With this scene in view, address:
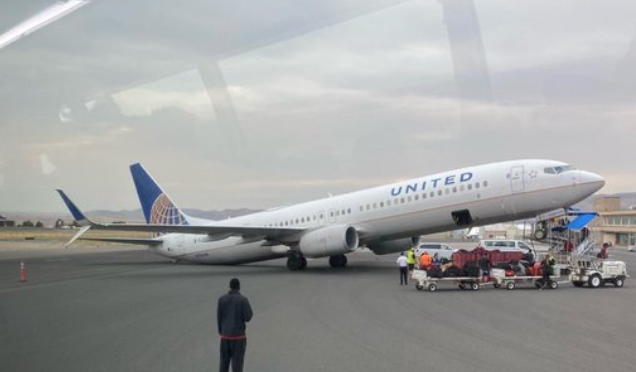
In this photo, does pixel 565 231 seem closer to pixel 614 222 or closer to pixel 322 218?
pixel 322 218

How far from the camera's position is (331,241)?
29.0 meters

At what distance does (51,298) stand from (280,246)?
1406 centimetres

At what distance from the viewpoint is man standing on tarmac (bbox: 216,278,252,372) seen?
852 cm

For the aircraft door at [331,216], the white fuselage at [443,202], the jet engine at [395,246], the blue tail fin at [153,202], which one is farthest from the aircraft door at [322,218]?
the blue tail fin at [153,202]

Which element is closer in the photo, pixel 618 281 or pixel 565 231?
pixel 618 281

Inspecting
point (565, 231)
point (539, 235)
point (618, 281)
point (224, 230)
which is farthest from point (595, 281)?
point (224, 230)

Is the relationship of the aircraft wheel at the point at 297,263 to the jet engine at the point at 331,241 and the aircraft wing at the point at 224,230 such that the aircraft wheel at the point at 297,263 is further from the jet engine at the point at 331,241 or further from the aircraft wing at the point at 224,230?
the jet engine at the point at 331,241

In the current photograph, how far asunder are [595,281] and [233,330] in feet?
60.6

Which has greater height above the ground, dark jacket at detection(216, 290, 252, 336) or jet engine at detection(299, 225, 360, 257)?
jet engine at detection(299, 225, 360, 257)

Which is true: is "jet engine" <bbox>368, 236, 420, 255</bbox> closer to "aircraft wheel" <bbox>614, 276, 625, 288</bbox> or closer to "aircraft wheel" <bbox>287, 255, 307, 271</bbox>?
"aircraft wheel" <bbox>287, 255, 307, 271</bbox>

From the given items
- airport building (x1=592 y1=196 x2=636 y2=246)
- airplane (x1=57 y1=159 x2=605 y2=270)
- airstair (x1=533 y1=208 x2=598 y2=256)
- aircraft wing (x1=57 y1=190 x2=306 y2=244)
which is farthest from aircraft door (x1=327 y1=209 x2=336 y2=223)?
airport building (x1=592 y1=196 x2=636 y2=246)

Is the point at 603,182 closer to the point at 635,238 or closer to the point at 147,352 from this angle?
the point at 147,352

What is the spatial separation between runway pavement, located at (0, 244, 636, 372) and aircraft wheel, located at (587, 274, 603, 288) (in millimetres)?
761

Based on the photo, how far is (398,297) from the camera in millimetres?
19297
